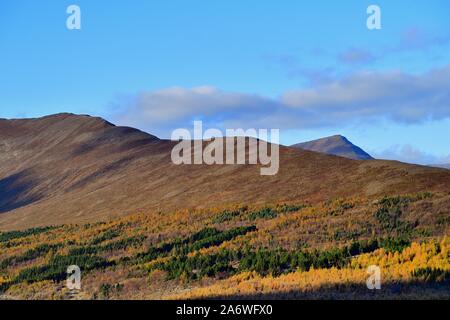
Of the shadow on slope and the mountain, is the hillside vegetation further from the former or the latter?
the shadow on slope

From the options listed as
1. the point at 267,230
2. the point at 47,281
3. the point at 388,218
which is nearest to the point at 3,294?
the point at 47,281

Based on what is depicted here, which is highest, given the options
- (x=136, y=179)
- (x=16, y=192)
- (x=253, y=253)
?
(x=136, y=179)

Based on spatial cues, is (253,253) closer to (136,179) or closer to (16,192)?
(136,179)

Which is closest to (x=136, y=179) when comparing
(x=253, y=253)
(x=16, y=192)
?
(x=16, y=192)

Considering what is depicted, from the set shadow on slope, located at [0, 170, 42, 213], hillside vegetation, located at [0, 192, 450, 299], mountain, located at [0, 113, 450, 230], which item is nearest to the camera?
hillside vegetation, located at [0, 192, 450, 299]

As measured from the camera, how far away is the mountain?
4656 centimetres

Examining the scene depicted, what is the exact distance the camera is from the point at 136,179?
68.3 m

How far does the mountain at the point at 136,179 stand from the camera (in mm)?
46562

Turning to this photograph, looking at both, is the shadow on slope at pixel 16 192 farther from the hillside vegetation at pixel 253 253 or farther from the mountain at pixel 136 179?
the hillside vegetation at pixel 253 253

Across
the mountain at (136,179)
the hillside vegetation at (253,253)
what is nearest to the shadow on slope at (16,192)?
the mountain at (136,179)

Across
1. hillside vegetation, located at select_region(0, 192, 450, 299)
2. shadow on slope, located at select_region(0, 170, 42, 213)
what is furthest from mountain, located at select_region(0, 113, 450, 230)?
hillside vegetation, located at select_region(0, 192, 450, 299)

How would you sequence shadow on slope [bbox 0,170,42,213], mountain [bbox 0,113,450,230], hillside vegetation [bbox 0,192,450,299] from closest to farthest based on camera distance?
hillside vegetation [bbox 0,192,450,299], mountain [bbox 0,113,450,230], shadow on slope [bbox 0,170,42,213]

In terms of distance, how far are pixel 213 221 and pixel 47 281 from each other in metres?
14.7

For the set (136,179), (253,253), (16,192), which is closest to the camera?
(253,253)
